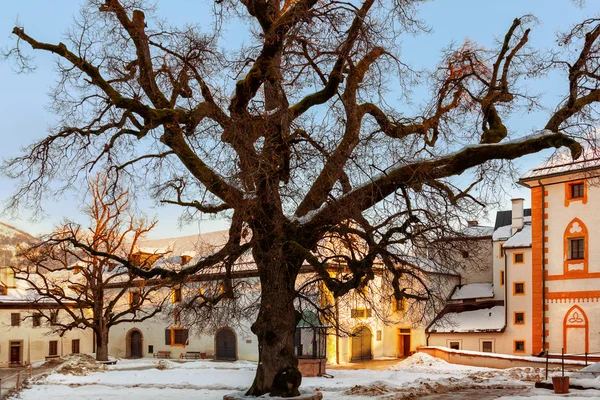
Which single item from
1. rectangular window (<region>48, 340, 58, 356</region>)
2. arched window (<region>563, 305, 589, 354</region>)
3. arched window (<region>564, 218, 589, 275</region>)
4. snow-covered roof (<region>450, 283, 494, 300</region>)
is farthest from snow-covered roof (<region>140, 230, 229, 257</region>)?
arched window (<region>563, 305, 589, 354</region>)

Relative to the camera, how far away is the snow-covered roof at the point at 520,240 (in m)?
41.4

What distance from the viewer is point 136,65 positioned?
15406mm

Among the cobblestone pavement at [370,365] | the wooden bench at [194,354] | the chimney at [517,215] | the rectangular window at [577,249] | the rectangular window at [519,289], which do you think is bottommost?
the wooden bench at [194,354]

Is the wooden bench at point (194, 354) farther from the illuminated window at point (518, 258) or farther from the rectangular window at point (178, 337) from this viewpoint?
the illuminated window at point (518, 258)

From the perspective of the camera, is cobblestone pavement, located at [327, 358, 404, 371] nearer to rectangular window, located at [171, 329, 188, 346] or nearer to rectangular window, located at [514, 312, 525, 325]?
rectangular window, located at [514, 312, 525, 325]

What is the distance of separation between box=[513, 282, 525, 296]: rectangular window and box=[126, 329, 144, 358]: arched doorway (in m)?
26.0

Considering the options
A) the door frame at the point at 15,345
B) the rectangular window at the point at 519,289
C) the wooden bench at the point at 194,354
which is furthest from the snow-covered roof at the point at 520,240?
the door frame at the point at 15,345

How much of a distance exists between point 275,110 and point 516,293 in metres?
32.3

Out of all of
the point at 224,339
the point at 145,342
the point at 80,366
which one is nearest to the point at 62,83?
the point at 80,366

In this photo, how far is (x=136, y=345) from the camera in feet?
163

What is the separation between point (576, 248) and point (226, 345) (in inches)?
870

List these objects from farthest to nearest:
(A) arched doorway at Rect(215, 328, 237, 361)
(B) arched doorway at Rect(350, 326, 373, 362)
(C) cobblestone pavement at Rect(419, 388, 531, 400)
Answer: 1. (A) arched doorway at Rect(215, 328, 237, 361)
2. (B) arched doorway at Rect(350, 326, 373, 362)
3. (C) cobblestone pavement at Rect(419, 388, 531, 400)

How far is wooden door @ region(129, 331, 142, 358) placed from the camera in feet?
161

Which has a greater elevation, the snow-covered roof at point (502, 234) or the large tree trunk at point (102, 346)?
the snow-covered roof at point (502, 234)
